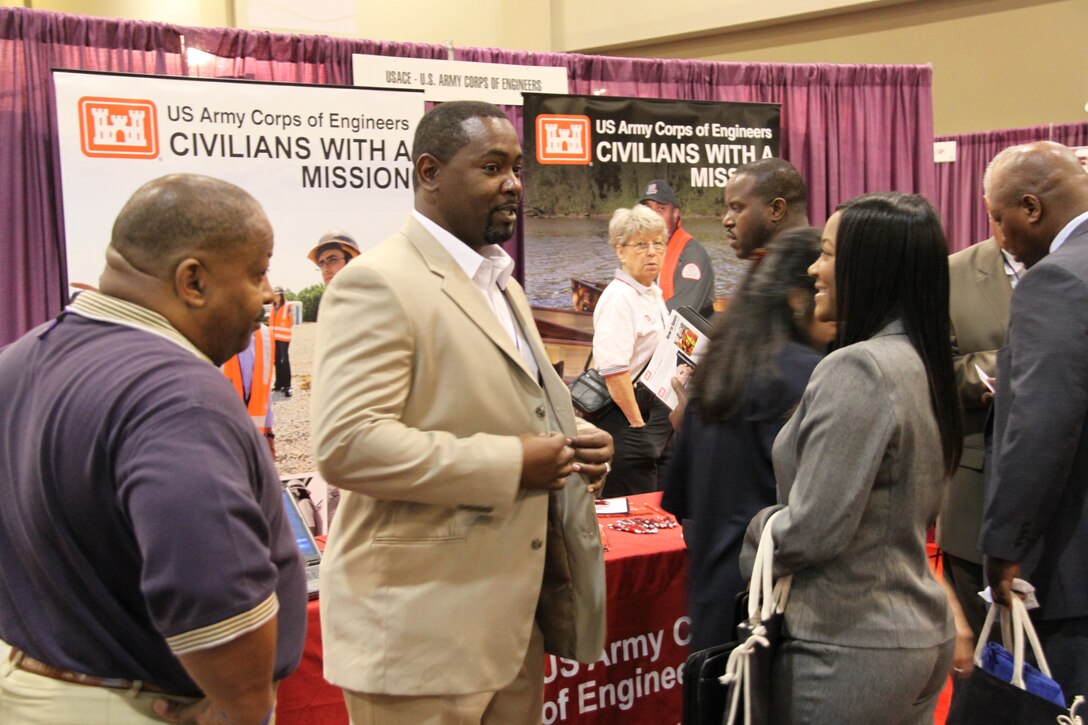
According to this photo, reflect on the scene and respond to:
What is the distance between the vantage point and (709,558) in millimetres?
1993

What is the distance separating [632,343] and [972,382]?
1.92m

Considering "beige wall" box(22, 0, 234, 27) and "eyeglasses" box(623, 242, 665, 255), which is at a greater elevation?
"beige wall" box(22, 0, 234, 27)

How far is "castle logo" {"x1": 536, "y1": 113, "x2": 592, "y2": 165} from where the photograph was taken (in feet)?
14.7

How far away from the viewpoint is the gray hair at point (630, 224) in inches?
183

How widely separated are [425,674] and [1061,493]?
1415 millimetres

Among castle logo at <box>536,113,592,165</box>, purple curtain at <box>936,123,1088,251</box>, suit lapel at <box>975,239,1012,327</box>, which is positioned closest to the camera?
suit lapel at <box>975,239,1012,327</box>

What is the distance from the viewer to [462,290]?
1675 mm

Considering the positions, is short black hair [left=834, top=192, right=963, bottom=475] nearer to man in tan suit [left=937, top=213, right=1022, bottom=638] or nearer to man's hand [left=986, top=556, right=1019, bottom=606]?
man's hand [left=986, top=556, right=1019, bottom=606]

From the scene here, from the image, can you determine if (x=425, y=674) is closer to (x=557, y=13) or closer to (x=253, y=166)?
(x=253, y=166)

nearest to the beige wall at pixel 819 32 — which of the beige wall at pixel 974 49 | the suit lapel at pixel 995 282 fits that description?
the beige wall at pixel 974 49

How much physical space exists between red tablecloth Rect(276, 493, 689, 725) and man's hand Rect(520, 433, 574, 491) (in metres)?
0.91

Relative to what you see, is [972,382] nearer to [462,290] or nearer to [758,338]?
[758,338]

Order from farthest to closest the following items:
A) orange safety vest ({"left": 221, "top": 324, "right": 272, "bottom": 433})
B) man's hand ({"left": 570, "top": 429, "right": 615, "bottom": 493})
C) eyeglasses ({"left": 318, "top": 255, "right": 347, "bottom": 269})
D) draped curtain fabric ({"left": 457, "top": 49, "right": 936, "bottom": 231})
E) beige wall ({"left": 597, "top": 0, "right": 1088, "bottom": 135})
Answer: beige wall ({"left": 597, "top": 0, "right": 1088, "bottom": 135})
draped curtain fabric ({"left": 457, "top": 49, "right": 936, "bottom": 231})
eyeglasses ({"left": 318, "top": 255, "right": 347, "bottom": 269})
orange safety vest ({"left": 221, "top": 324, "right": 272, "bottom": 433})
man's hand ({"left": 570, "top": 429, "right": 615, "bottom": 493})

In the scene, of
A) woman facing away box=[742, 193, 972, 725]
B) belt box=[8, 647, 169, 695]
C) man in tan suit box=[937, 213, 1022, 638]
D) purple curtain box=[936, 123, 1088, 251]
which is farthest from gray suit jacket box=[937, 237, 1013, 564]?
purple curtain box=[936, 123, 1088, 251]
